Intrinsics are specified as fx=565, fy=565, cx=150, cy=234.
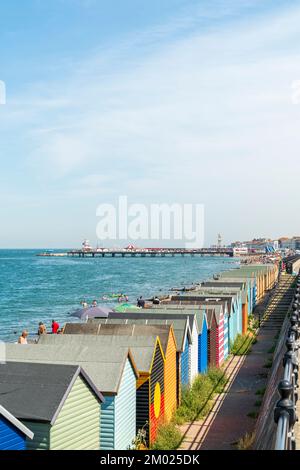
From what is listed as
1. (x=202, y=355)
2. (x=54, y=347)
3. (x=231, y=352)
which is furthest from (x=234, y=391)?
(x=54, y=347)

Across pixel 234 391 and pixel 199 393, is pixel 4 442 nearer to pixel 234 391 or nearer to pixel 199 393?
pixel 199 393

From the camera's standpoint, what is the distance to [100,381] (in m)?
12.7

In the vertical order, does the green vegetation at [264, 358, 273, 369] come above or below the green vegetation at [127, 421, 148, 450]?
below

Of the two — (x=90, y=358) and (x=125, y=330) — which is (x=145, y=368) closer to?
(x=90, y=358)

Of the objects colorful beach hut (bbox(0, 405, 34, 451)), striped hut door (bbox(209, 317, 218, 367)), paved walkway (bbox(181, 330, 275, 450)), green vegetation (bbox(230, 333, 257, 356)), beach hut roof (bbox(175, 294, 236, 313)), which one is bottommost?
paved walkway (bbox(181, 330, 275, 450))

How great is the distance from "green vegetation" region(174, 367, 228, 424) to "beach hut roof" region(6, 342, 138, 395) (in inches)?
186

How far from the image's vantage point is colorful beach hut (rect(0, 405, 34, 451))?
8656 mm

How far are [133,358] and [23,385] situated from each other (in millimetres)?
4451

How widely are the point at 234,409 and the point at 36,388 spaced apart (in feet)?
35.1

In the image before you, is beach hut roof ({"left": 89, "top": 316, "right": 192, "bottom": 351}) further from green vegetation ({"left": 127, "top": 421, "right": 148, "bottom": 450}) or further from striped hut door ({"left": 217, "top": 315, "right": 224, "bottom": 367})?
green vegetation ({"left": 127, "top": 421, "right": 148, "bottom": 450})

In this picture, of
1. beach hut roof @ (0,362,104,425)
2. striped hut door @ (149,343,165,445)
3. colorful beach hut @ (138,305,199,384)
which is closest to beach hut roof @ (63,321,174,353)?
striped hut door @ (149,343,165,445)

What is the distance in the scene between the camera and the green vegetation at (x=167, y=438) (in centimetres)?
1474

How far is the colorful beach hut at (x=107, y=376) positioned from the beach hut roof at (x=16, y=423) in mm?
2458

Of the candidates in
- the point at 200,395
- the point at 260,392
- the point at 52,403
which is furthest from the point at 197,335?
the point at 52,403
